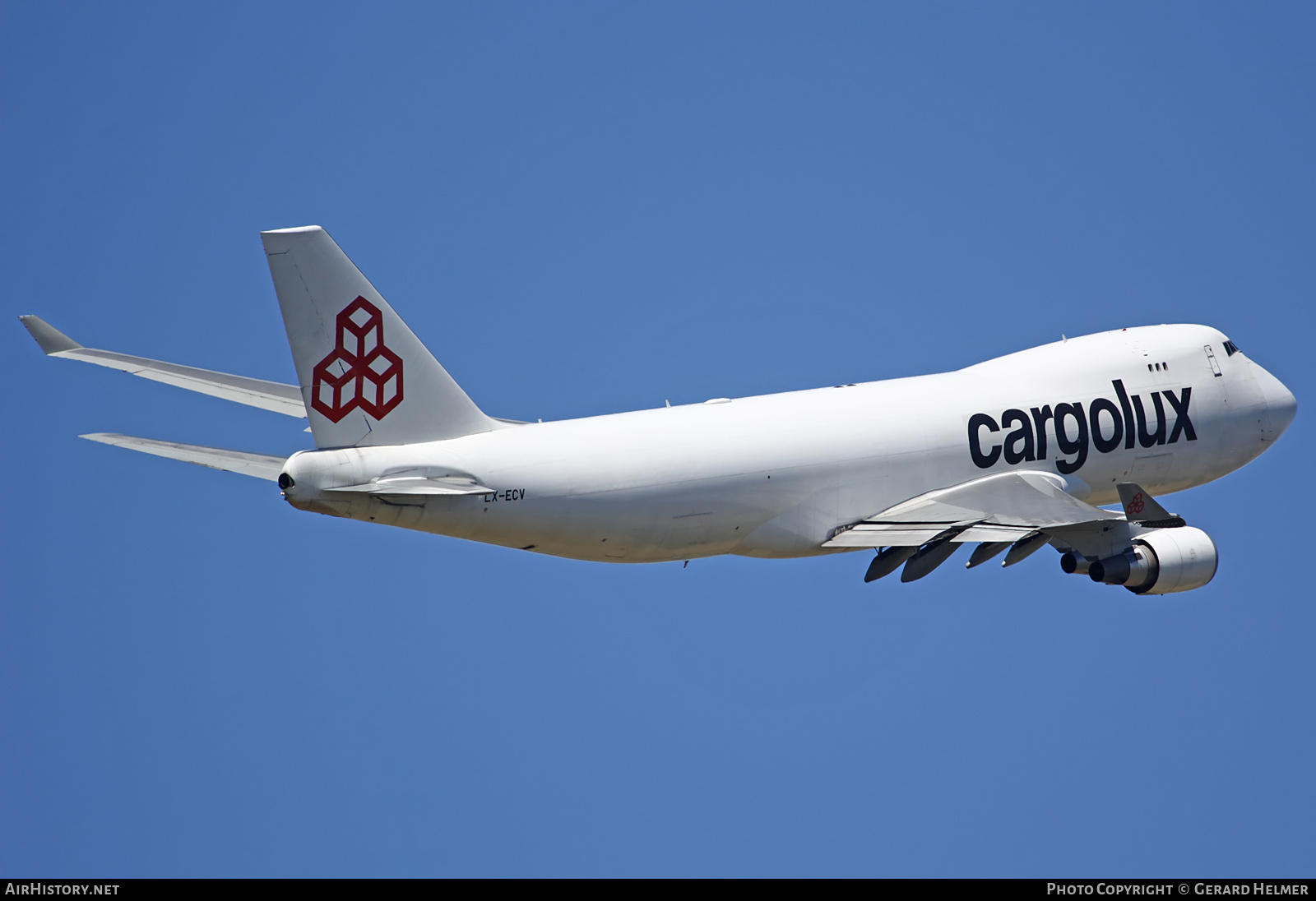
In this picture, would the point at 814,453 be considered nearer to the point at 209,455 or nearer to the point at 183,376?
the point at 209,455

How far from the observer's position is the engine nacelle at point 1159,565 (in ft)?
120

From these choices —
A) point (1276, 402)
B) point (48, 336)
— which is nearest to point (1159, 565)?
point (1276, 402)

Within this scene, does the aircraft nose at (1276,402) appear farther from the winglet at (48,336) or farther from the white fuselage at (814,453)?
the winglet at (48,336)

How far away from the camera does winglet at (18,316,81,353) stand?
3666cm

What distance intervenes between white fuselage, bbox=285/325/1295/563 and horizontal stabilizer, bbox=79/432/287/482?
0.54 metres

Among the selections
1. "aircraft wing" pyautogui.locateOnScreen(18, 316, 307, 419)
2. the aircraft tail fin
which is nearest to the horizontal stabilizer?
the aircraft tail fin

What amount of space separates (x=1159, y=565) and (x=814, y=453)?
7213mm

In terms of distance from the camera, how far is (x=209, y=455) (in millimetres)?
31000

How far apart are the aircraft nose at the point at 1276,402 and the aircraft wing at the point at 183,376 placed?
22.5 meters

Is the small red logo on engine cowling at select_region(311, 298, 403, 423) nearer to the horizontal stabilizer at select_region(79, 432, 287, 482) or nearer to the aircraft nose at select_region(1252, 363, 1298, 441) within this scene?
the horizontal stabilizer at select_region(79, 432, 287, 482)

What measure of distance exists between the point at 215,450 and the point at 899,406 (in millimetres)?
14570

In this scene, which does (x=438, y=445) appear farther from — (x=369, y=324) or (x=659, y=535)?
(x=659, y=535)

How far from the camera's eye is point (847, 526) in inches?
1465

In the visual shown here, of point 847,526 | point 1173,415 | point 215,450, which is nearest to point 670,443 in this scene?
point 847,526
